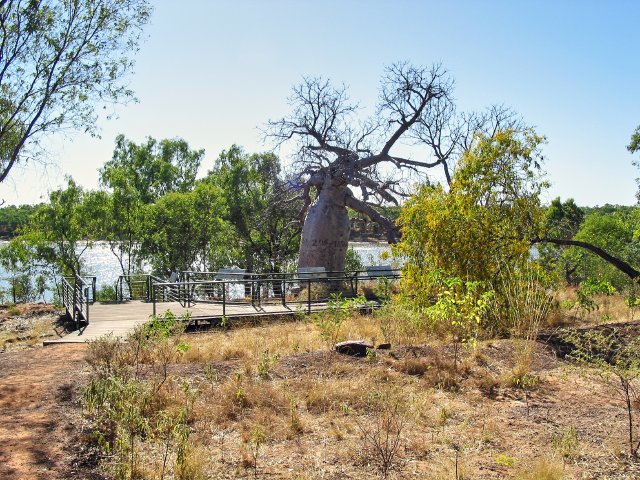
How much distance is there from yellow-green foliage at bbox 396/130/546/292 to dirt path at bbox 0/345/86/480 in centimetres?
583

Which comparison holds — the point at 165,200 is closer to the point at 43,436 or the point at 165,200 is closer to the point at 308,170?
the point at 308,170

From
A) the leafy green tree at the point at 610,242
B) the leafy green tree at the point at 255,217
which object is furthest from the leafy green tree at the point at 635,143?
the leafy green tree at the point at 255,217

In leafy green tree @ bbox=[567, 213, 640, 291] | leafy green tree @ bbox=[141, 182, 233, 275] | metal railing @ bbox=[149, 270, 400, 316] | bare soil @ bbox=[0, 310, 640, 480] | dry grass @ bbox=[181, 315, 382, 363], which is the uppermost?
leafy green tree @ bbox=[141, 182, 233, 275]

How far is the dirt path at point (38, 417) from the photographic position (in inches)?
181

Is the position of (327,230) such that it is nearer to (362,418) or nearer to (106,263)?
(362,418)

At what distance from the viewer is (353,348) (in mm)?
8398

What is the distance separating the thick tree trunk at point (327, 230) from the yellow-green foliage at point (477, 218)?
8996 mm

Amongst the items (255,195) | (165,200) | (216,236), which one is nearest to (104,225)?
(165,200)

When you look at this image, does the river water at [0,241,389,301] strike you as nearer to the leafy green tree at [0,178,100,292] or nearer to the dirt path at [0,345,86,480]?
the leafy green tree at [0,178,100,292]

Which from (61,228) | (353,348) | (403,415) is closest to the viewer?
(403,415)

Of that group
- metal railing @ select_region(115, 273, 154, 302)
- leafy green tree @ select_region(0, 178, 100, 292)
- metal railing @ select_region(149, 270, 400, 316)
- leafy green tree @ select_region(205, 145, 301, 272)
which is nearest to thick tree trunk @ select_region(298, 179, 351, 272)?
metal railing @ select_region(149, 270, 400, 316)

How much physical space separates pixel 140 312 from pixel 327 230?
726 cm

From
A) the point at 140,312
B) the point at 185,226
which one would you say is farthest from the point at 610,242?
the point at 140,312

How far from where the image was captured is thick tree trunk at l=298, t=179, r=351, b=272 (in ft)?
65.6
